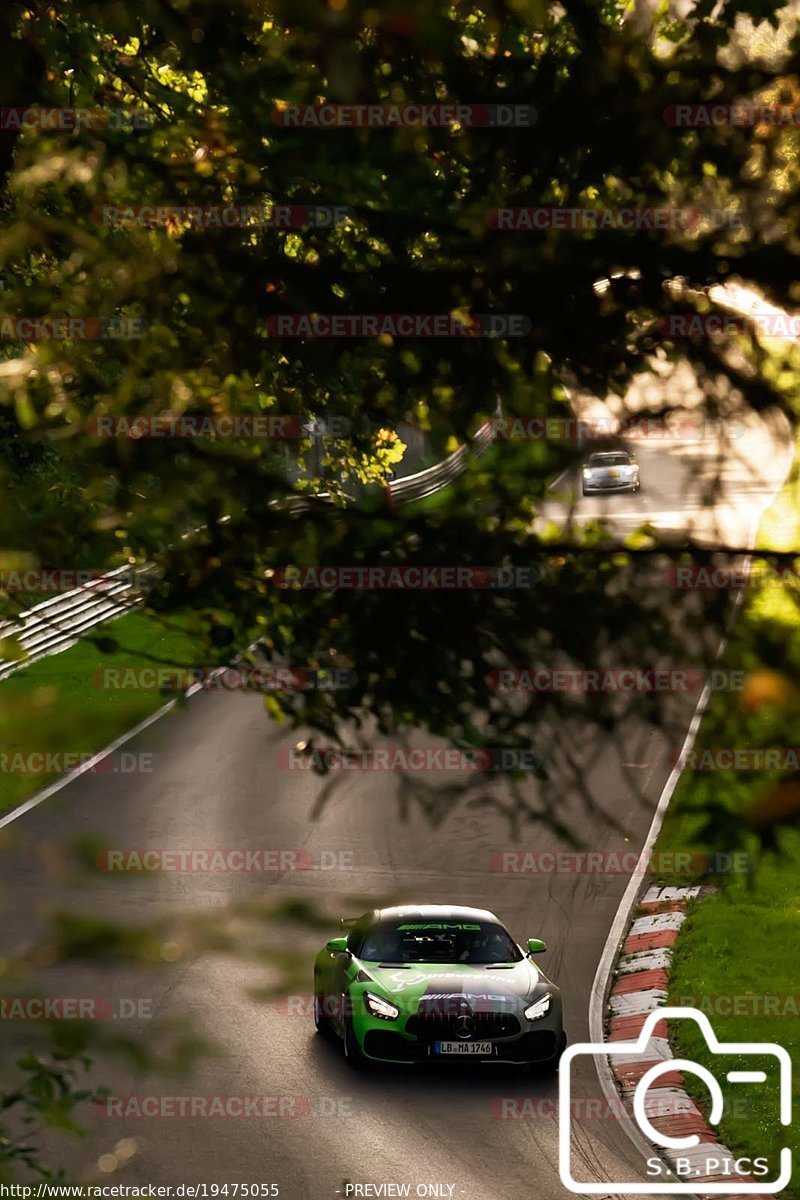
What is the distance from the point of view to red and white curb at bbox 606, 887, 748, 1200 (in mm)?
11523

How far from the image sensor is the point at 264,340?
5215mm

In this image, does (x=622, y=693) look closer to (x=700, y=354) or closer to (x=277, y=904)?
(x=700, y=354)

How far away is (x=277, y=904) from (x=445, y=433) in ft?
8.27

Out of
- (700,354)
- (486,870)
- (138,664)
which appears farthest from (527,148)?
(138,664)

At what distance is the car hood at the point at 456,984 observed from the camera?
12609 millimetres

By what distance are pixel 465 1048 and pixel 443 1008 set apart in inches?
14.5
